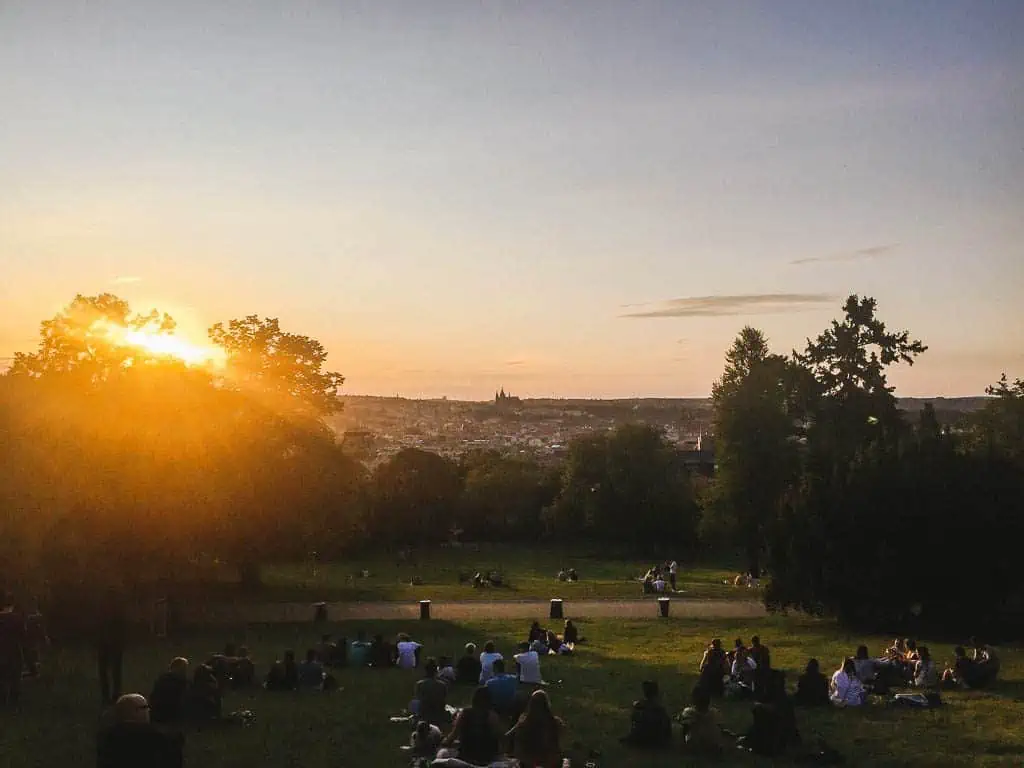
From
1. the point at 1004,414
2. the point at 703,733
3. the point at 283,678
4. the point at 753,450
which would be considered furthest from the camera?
the point at 1004,414

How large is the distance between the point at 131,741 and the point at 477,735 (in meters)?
4.00

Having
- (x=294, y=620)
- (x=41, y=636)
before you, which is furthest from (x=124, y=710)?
(x=294, y=620)

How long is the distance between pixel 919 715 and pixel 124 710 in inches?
520

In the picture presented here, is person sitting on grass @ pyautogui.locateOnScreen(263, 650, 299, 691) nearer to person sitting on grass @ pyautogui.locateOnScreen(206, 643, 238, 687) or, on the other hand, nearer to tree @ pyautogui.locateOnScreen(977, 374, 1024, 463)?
person sitting on grass @ pyautogui.locateOnScreen(206, 643, 238, 687)

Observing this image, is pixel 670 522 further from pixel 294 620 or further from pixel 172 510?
pixel 172 510

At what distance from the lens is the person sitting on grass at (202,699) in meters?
14.8

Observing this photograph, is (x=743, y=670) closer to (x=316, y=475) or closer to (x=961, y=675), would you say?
(x=961, y=675)

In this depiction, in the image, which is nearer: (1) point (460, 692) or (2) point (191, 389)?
(1) point (460, 692)

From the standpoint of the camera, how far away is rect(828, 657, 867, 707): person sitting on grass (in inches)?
677

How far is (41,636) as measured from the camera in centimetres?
1825

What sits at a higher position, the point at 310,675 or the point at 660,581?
the point at 310,675

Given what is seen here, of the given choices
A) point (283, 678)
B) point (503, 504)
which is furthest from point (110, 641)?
point (503, 504)

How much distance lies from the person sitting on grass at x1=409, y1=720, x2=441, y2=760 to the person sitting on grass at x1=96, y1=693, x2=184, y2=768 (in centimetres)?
476

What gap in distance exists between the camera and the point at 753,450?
4756 cm
